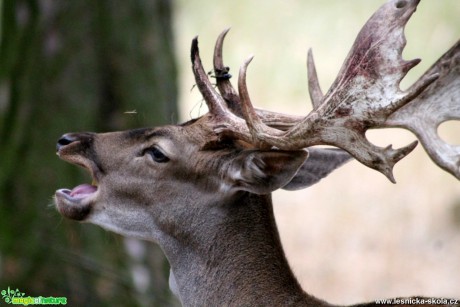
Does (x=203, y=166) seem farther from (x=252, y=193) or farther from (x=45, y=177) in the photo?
(x=45, y=177)

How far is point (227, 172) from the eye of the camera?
4891 millimetres

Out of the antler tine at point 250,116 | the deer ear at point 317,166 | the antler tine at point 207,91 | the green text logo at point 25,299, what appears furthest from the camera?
the green text logo at point 25,299

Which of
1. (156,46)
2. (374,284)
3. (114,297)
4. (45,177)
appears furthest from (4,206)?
(374,284)

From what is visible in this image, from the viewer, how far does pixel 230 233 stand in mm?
4922

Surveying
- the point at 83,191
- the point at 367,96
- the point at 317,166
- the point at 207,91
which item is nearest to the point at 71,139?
the point at 83,191

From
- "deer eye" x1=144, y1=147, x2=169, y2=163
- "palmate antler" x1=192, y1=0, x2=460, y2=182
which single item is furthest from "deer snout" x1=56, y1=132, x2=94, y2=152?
"palmate antler" x1=192, y1=0, x2=460, y2=182

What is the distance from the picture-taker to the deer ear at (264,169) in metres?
4.64

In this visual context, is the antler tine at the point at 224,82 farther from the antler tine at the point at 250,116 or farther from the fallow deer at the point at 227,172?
the antler tine at the point at 250,116

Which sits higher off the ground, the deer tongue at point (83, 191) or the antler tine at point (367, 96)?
the antler tine at point (367, 96)

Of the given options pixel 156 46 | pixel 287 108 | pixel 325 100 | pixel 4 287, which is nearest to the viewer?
pixel 325 100

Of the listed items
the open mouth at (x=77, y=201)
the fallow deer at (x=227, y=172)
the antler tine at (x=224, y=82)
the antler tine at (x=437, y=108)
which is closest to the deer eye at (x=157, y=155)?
the fallow deer at (x=227, y=172)

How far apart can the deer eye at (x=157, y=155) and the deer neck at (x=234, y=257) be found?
341 mm

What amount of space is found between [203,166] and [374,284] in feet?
19.0

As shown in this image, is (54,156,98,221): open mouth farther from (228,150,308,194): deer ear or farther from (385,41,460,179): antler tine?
(385,41,460,179): antler tine
